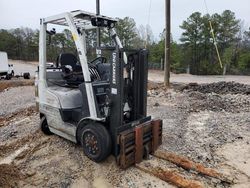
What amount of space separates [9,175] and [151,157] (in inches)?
96.8

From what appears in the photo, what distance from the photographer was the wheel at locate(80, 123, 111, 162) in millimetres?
4520

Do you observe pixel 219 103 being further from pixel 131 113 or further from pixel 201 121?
pixel 131 113

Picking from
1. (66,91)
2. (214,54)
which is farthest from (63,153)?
(214,54)

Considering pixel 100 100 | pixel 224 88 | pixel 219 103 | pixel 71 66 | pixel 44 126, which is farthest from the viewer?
pixel 224 88

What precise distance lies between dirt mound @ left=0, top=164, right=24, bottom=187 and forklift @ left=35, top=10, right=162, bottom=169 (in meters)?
1.13

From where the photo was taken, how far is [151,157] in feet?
16.5

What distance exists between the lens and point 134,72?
195 inches

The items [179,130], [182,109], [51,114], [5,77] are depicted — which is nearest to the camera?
[51,114]

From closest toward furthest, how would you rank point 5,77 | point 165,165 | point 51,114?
point 165,165 → point 51,114 → point 5,77

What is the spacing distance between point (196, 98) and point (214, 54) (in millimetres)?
26072

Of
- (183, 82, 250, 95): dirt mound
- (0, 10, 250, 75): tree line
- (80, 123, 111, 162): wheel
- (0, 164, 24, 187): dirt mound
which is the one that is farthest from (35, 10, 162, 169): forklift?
(0, 10, 250, 75): tree line

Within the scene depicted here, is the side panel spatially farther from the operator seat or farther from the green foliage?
the green foliage

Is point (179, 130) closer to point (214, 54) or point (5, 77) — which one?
point (5, 77)

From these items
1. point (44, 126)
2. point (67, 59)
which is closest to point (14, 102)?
point (44, 126)
